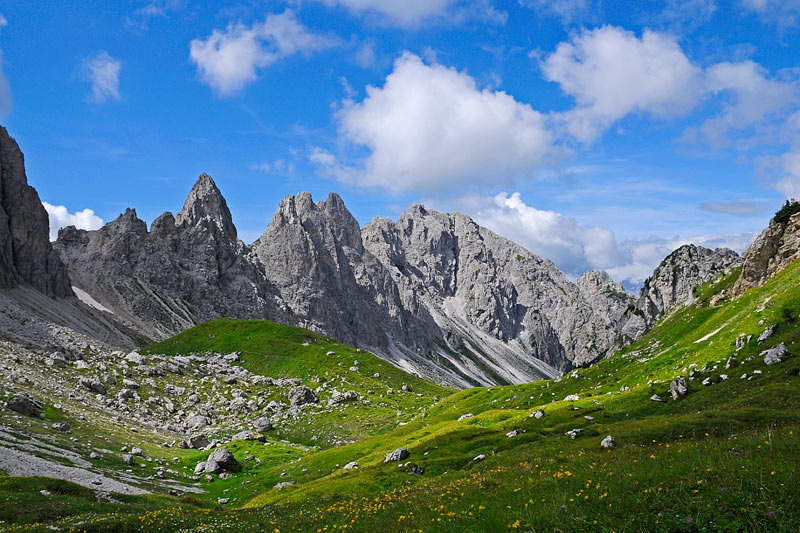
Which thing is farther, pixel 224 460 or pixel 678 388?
pixel 224 460

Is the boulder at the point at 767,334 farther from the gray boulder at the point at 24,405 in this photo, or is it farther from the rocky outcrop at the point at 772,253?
the gray boulder at the point at 24,405

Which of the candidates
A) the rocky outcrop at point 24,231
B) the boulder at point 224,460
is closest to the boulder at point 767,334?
the boulder at point 224,460

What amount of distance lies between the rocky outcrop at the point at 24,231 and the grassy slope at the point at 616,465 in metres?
159

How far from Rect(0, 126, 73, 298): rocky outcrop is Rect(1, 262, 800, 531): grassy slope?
158891 mm

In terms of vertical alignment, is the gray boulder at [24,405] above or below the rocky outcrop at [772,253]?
below

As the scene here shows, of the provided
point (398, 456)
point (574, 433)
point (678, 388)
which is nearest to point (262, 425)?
point (398, 456)

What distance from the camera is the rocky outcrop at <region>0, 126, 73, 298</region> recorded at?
6624 inches

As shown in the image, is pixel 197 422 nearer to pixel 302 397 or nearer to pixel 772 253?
pixel 302 397

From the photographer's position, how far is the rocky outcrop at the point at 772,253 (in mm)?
70188

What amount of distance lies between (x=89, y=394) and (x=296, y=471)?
A: 42727 mm

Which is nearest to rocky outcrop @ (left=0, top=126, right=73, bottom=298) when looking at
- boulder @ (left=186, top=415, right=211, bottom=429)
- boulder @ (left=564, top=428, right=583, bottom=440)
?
boulder @ (left=186, top=415, right=211, bottom=429)

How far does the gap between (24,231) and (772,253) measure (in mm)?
220172

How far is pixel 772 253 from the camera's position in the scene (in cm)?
7300

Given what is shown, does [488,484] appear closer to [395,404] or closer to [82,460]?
[82,460]
